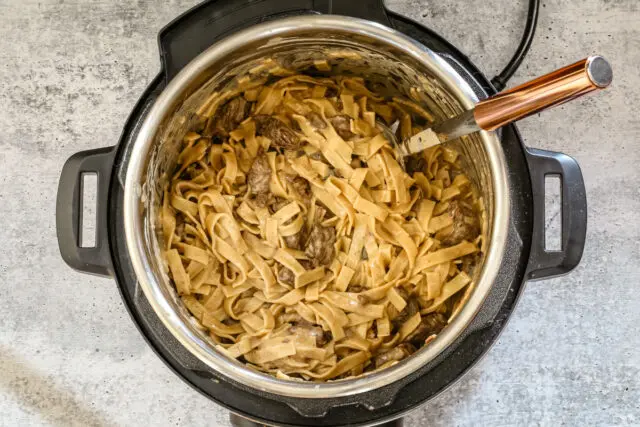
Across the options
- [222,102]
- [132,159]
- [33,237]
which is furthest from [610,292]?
[33,237]

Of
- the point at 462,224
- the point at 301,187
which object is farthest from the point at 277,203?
the point at 462,224

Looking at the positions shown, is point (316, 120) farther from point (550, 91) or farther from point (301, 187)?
point (550, 91)

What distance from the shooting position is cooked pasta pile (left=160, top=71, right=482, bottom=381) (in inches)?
43.3

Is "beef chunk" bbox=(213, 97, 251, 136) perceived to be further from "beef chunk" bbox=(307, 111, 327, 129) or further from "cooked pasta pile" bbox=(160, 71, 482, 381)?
"beef chunk" bbox=(307, 111, 327, 129)

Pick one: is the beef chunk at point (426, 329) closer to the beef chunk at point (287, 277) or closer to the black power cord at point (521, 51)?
the beef chunk at point (287, 277)

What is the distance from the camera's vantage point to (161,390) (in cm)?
132

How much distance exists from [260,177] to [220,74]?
0.70ft

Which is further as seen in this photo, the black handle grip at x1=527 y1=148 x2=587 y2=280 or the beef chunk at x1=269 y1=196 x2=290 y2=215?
the beef chunk at x1=269 y1=196 x2=290 y2=215

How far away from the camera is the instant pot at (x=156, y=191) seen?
936 mm

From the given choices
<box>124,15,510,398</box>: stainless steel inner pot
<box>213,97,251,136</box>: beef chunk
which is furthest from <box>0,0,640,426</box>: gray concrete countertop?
<box>124,15,510,398</box>: stainless steel inner pot

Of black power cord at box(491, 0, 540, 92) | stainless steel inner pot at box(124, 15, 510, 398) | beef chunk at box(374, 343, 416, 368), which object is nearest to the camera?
stainless steel inner pot at box(124, 15, 510, 398)

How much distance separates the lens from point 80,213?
1023 mm

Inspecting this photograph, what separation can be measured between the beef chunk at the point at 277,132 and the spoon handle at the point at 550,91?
0.42 meters

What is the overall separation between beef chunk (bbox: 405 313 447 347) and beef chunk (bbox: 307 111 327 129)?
0.38 metres
